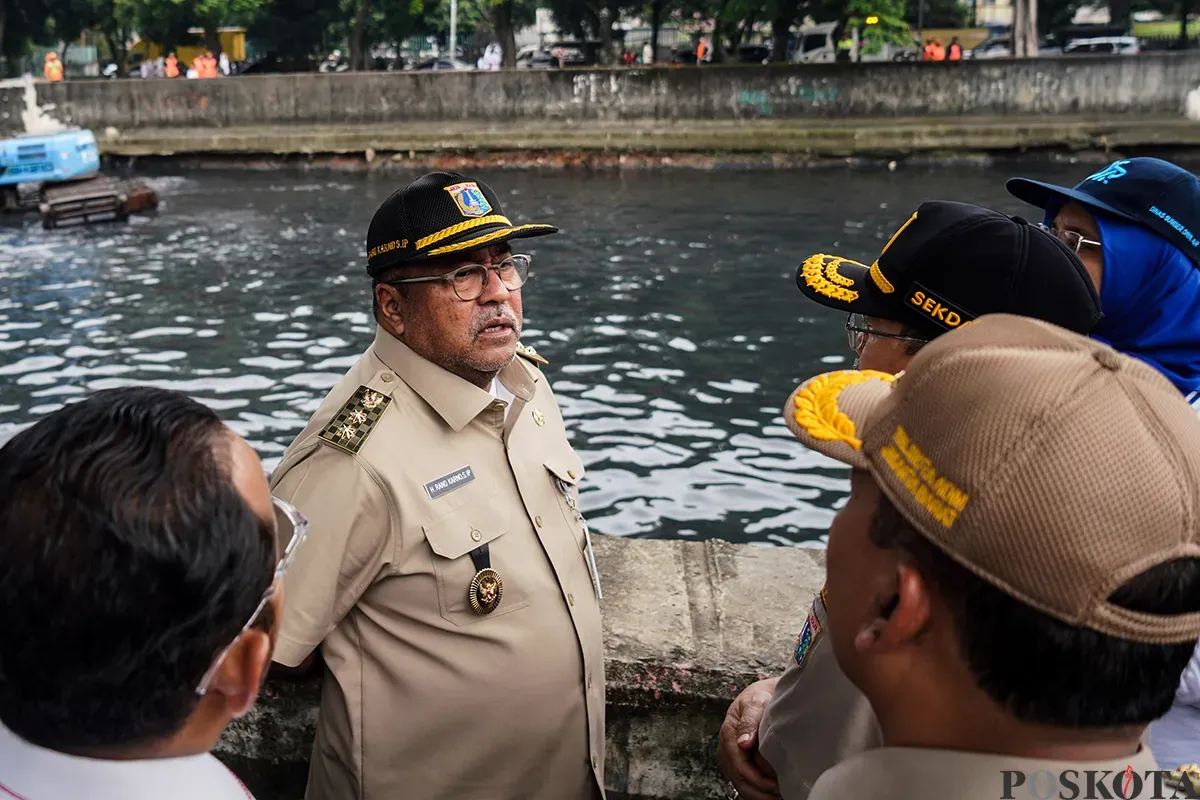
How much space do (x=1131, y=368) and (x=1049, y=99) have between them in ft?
86.6

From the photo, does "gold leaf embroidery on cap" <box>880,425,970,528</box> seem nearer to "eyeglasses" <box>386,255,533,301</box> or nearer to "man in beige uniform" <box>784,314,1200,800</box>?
"man in beige uniform" <box>784,314,1200,800</box>

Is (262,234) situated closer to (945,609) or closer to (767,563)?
(767,563)

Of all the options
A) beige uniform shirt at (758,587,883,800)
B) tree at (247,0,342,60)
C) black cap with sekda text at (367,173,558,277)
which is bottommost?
beige uniform shirt at (758,587,883,800)

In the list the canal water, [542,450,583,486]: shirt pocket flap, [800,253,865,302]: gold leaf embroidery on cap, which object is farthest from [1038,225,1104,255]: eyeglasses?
the canal water

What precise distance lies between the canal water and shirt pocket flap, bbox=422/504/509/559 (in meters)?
4.49

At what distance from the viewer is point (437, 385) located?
2.62 metres

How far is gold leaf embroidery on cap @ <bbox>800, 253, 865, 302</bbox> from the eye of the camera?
2.26 meters

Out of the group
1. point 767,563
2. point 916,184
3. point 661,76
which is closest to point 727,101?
point 661,76

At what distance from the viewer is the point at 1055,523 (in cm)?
109

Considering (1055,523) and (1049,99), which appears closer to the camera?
(1055,523)

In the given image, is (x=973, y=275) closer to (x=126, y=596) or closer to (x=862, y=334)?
(x=862, y=334)

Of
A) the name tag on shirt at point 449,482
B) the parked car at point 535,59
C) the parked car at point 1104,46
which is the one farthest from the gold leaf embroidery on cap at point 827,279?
the parked car at point 1104,46

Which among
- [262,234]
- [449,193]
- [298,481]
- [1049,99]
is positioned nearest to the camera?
[298,481]

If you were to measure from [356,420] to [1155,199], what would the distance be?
196cm
